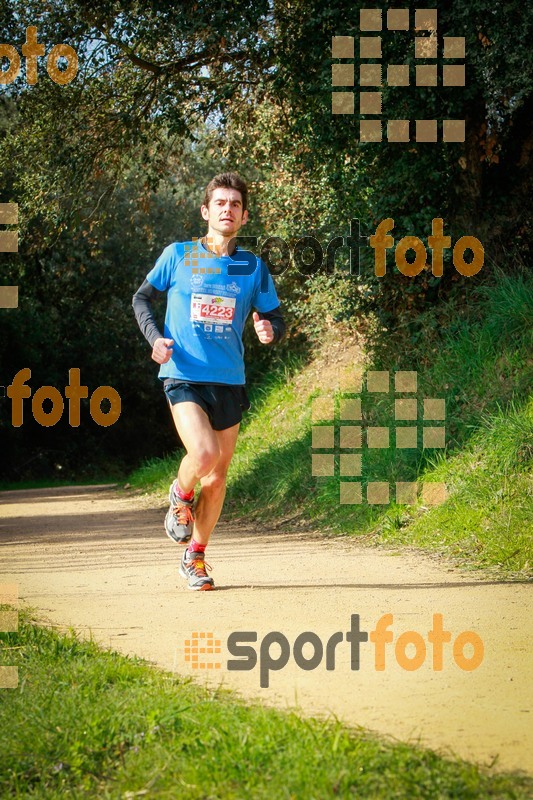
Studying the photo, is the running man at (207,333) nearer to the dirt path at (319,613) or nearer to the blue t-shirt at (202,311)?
the blue t-shirt at (202,311)

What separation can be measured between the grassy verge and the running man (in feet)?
6.90

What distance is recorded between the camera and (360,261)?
489 inches

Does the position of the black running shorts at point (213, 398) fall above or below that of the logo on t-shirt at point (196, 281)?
below

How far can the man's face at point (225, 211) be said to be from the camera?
19.7ft

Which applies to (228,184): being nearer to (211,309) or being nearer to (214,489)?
(211,309)

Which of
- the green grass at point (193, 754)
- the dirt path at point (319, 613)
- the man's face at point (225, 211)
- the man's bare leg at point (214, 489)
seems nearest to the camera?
the green grass at point (193, 754)

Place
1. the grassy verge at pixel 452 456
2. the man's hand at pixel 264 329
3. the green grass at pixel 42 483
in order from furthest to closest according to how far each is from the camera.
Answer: the green grass at pixel 42 483, the grassy verge at pixel 452 456, the man's hand at pixel 264 329

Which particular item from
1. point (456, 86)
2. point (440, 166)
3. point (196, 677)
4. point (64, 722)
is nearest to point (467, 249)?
point (440, 166)

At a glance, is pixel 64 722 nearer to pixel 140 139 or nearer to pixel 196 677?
pixel 196 677

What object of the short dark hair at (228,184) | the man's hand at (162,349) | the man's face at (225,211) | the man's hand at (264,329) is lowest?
the man's hand at (162,349)

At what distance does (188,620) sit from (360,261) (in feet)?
26.5

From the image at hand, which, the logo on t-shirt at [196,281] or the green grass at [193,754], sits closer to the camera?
the green grass at [193,754]

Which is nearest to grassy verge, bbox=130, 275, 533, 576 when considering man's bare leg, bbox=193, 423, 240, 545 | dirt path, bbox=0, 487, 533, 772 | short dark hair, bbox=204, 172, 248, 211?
dirt path, bbox=0, 487, 533, 772

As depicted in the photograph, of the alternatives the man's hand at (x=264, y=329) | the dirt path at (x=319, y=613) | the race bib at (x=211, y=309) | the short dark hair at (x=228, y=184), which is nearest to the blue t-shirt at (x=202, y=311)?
the race bib at (x=211, y=309)
